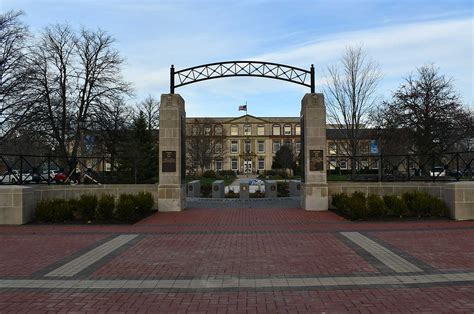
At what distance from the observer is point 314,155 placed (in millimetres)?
17266

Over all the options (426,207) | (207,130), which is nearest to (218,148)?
(207,130)

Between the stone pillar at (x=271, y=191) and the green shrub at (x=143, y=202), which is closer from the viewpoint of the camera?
the green shrub at (x=143, y=202)

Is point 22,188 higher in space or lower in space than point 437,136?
lower

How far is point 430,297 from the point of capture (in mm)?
5809

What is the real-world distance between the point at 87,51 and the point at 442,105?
1041 inches

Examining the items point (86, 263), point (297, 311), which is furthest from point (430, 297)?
point (86, 263)

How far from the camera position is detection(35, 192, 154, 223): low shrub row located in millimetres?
13820

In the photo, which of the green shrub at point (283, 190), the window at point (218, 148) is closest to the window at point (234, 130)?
the window at point (218, 148)

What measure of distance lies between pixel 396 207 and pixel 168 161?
8269 millimetres

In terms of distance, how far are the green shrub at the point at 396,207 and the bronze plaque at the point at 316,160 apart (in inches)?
131

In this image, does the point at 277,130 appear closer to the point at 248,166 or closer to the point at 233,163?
the point at 248,166

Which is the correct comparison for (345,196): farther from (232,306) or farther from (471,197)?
(232,306)

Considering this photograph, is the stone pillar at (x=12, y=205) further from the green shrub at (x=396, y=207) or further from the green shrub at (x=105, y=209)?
the green shrub at (x=396, y=207)

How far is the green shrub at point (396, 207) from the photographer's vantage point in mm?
14190
